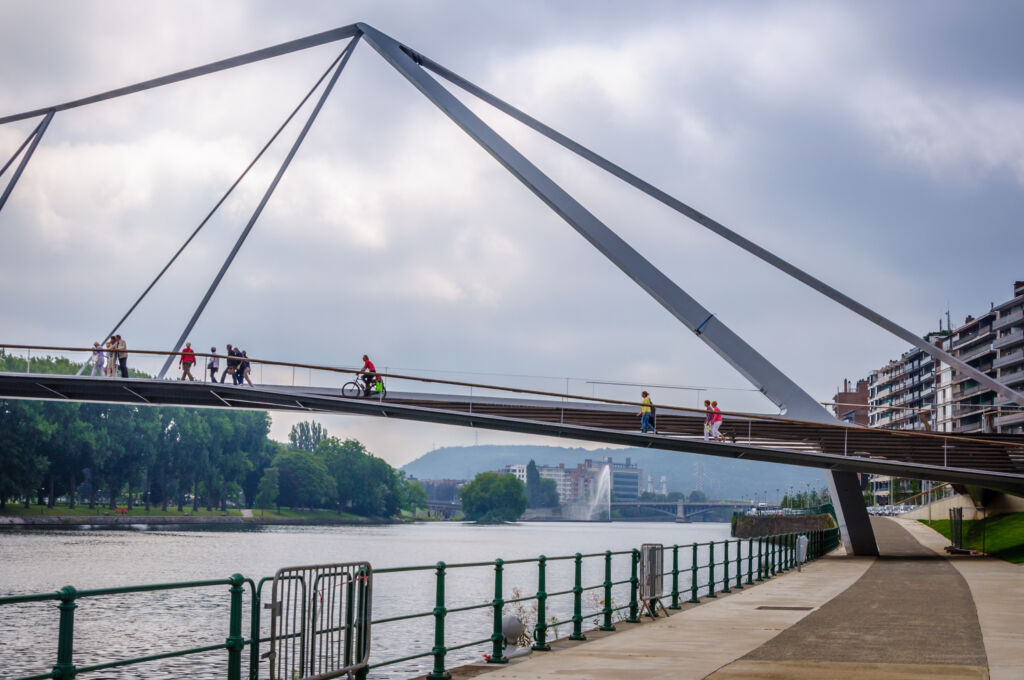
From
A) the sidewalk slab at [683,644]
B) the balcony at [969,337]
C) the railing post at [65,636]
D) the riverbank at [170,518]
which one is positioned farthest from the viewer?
the balcony at [969,337]

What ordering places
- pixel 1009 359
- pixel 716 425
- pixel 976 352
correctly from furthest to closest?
pixel 976 352
pixel 1009 359
pixel 716 425

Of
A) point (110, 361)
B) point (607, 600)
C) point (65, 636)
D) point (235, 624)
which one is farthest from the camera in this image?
point (110, 361)

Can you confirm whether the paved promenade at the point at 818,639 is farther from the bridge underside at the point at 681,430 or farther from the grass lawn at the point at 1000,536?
the grass lawn at the point at 1000,536

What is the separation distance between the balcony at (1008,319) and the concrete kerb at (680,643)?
124 meters

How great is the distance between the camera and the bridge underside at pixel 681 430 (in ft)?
Answer: 137

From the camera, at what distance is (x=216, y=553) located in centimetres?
6631

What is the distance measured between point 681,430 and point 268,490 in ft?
333

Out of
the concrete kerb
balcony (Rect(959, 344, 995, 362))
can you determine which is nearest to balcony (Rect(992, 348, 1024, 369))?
balcony (Rect(959, 344, 995, 362))

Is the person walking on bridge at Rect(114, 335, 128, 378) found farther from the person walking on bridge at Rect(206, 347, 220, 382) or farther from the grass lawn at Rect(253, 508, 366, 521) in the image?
the grass lawn at Rect(253, 508, 366, 521)

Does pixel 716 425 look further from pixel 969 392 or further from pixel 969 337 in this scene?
pixel 969 337

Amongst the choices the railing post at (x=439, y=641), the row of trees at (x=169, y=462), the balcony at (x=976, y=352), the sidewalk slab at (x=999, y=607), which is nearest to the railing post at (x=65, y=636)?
the railing post at (x=439, y=641)

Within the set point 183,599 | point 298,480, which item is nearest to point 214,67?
point 183,599

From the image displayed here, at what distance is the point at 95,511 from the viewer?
114m

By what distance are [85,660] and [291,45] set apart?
1066 inches
